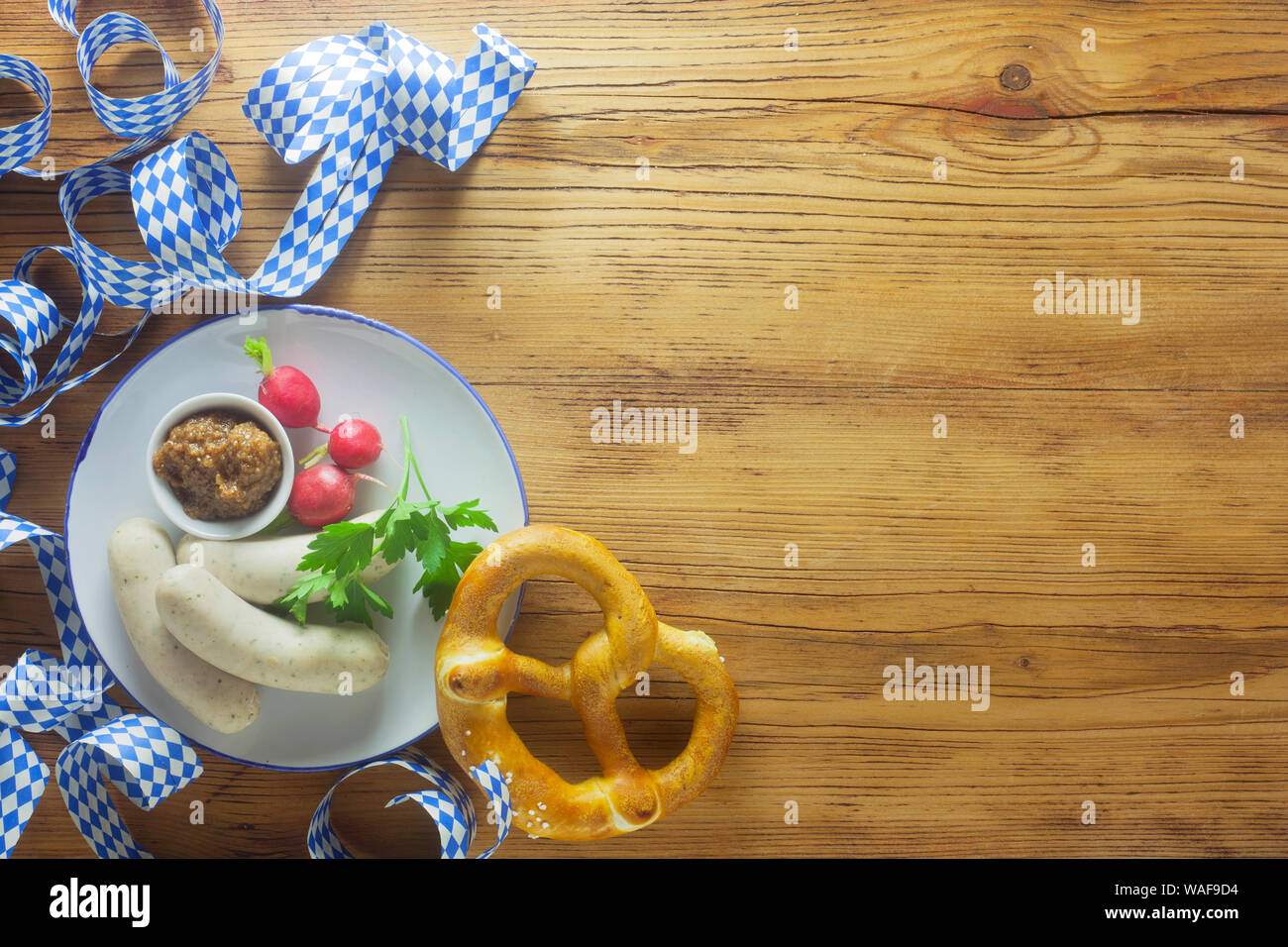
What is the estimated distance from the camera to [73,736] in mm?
1094

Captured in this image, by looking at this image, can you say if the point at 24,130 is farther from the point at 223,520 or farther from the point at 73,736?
the point at 73,736

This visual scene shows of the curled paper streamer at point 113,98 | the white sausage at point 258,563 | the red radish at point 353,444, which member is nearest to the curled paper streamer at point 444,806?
the white sausage at point 258,563

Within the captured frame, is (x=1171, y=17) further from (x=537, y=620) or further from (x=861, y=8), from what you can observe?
(x=537, y=620)

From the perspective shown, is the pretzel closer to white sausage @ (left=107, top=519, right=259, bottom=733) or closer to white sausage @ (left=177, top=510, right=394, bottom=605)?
white sausage @ (left=177, top=510, right=394, bottom=605)

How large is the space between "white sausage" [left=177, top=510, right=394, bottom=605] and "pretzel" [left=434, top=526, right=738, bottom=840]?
5.7 inches

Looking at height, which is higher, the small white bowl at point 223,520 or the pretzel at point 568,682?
the small white bowl at point 223,520

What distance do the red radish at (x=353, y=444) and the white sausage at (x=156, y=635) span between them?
239 mm

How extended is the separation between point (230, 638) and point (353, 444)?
267 millimetres

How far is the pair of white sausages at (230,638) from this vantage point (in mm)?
977

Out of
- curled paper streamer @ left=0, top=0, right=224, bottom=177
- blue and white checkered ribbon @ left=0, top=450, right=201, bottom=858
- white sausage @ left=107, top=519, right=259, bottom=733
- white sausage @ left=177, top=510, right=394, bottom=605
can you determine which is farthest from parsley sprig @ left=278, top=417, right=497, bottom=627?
curled paper streamer @ left=0, top=0, right=224, bottom=177

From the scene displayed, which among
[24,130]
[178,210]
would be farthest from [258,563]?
[24,130]

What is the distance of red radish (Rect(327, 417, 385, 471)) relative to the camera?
102 centimetres

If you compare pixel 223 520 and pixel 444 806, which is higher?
pixel 223 520

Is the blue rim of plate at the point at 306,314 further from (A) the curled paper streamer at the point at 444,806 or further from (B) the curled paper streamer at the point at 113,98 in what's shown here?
(B) the curled paper streamer at the point at 113,98
